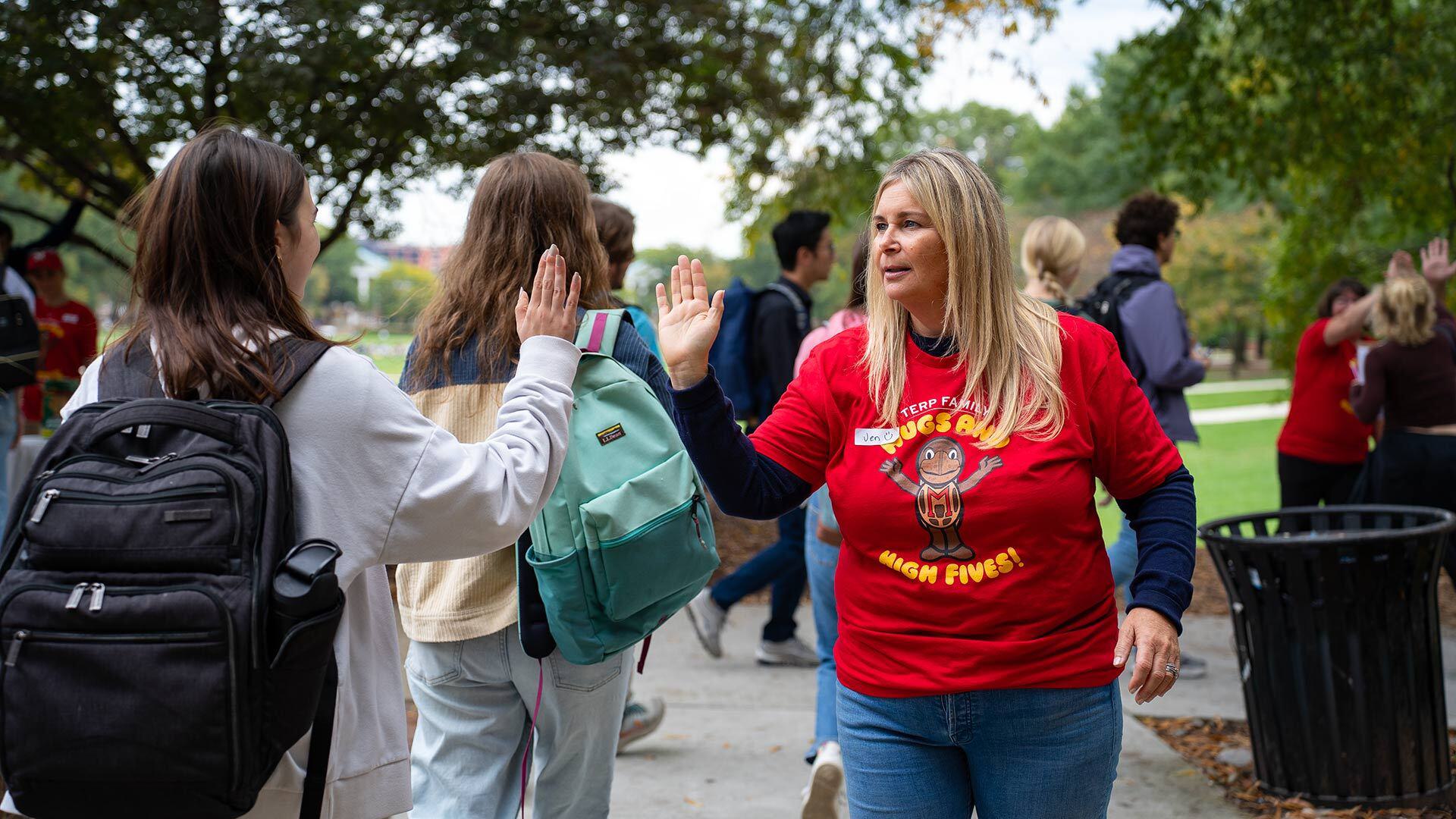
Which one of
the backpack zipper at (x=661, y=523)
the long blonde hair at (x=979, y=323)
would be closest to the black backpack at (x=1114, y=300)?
the long blonde hair at (x=979, y=323)

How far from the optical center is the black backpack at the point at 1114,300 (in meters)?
5.58

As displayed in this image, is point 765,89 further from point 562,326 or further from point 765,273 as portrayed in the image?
point 765,273

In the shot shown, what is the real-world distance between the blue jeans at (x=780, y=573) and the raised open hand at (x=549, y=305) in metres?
3.75

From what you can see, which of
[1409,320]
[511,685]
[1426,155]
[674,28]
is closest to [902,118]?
[674,28]

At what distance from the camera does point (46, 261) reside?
27.9 feet

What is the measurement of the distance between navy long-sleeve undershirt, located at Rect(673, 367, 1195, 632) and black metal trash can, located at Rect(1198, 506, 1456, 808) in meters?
1.85

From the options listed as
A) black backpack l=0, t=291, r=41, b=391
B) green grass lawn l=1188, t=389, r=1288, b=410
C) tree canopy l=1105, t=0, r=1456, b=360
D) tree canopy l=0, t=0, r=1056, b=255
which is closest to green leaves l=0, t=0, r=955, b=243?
tree canopy l=0, t=0, r=1056, b=255

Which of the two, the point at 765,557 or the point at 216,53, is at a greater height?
the point at 216,53

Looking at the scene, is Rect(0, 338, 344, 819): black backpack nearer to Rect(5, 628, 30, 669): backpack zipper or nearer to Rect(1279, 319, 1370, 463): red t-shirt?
Rect(5, 628, 30, 669): backpack zipper

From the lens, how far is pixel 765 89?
383 inches

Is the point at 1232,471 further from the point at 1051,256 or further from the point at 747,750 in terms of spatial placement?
the point at 747,750

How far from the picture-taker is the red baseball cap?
27.8 ft

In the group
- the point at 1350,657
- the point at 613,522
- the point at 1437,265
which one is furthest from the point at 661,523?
the point at 1437,265

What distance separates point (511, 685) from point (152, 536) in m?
1.25
